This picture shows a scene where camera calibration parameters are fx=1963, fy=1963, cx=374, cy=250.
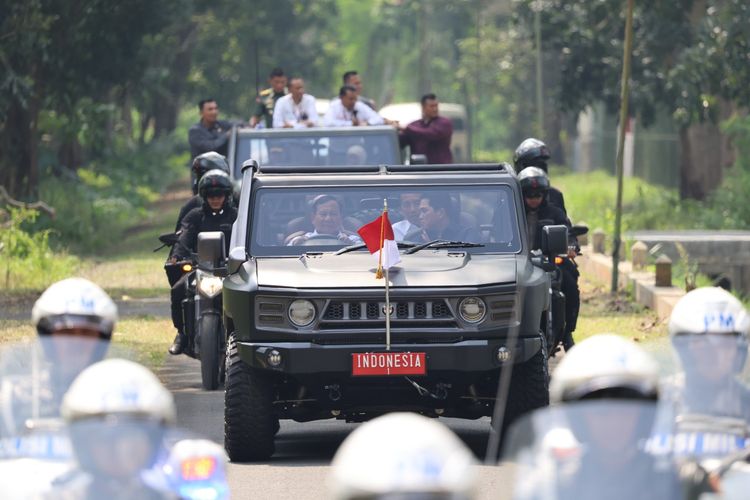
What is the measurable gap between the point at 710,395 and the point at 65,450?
7.07 ft

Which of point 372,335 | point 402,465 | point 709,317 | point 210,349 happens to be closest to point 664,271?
point 210,349

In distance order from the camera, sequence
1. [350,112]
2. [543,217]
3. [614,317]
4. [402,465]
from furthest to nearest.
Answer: [350,112], [614,317], [543,217], [402,465]

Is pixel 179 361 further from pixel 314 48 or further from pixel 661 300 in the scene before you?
pixel 314 48

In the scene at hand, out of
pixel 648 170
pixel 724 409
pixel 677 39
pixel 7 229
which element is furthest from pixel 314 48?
Answer: pixel 724 409

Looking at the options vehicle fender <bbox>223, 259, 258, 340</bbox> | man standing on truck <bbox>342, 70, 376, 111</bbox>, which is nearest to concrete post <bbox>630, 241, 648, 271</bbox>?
man standing on truck <bbox>342, 70, 376, 111</bbox>

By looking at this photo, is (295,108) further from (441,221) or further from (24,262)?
(441,221)

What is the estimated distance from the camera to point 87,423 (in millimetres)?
5289

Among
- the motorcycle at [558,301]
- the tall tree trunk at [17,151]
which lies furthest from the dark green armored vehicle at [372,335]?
the tall tree trunk at [17,151]

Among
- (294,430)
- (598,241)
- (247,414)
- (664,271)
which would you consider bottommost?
(598,241)

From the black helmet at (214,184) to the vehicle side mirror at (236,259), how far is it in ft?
8.82

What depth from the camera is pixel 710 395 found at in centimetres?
659

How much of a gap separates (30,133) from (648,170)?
22423 millimetres

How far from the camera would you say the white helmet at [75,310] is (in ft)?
23.2

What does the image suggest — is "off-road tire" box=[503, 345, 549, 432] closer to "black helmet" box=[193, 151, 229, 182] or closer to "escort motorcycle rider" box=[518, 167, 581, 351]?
"escort motorcycle rider" box=[518, 167, 581, 351]
